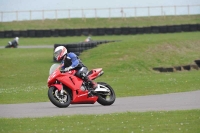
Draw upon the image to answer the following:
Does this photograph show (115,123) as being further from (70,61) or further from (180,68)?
(180,68)

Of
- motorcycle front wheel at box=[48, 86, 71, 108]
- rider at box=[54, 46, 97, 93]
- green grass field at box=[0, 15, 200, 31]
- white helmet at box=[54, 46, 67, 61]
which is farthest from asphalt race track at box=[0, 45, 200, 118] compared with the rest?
green grass field at box=[0, 15, 200, 31]

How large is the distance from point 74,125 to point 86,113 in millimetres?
→ 2466

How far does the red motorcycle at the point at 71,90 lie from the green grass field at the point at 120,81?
2.50 meters

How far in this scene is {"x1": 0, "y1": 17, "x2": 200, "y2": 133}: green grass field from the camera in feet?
40.1

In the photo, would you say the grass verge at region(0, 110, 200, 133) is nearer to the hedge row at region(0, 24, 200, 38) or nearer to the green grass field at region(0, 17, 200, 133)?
the green grass field at region(0, 17, 200, 133)

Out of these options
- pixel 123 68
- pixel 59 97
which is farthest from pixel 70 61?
pixel 123 68

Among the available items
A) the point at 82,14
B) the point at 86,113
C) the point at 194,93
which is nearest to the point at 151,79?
the point at 194,93

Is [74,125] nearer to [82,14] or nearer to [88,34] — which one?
[88,34]

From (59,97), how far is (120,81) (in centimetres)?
819

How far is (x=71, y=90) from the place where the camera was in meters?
16.8

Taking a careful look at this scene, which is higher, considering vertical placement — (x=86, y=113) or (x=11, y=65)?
(x=86, y=113)

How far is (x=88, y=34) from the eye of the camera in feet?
A: 188

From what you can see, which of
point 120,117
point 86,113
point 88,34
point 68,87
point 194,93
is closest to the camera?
point 120,117

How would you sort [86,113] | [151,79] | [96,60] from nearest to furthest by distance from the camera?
[86,113] < [151,79] < [96,60]
